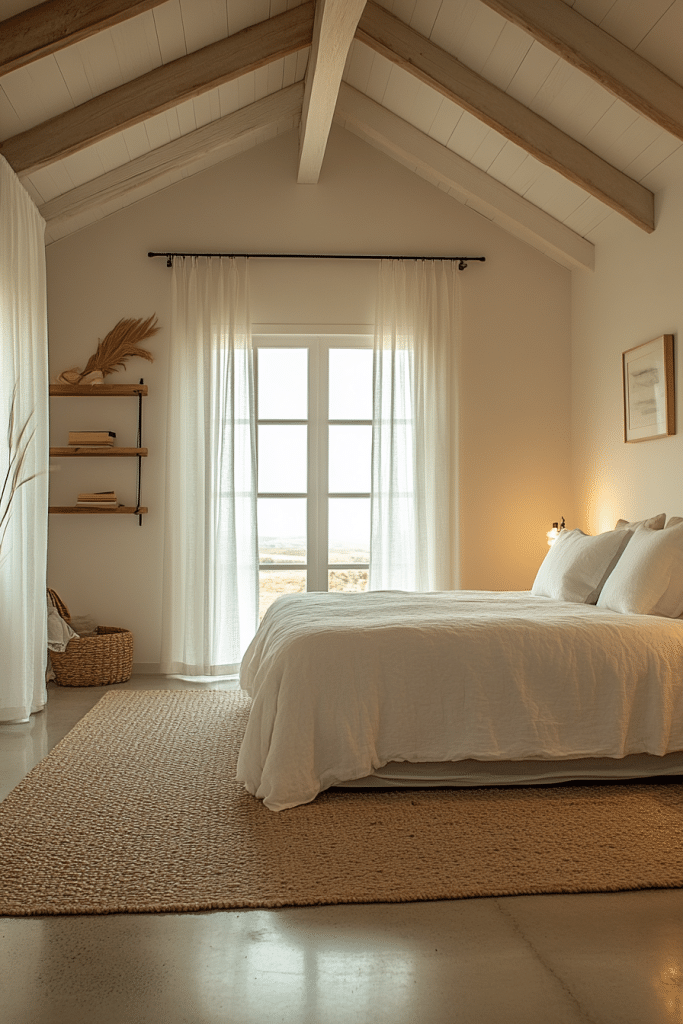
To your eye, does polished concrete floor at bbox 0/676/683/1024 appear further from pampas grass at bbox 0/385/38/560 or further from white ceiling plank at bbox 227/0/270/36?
white ceiling plank at bbox 227/0/270/36

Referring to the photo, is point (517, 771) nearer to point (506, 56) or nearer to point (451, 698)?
point (451, 698)

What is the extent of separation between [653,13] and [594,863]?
10.4ft

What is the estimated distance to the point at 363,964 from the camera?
1.84 meters

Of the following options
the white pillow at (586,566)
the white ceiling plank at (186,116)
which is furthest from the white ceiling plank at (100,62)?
the white pillow at (586,566)

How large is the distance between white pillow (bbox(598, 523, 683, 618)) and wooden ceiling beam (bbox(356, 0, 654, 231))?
1827mm

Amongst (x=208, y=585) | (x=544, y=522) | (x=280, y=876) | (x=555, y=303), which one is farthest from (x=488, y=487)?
(x=280, y=876)

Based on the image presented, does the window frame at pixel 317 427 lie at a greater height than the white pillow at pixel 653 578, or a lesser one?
greater

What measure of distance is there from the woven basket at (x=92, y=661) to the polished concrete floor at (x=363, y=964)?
2970 mm

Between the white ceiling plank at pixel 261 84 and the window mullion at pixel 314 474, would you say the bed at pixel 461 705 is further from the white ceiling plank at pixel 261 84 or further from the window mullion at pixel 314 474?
the white ceiling plank at pixel 261 84

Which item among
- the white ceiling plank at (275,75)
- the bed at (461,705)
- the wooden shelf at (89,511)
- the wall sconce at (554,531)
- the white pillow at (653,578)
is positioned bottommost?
the bed at (461,705)

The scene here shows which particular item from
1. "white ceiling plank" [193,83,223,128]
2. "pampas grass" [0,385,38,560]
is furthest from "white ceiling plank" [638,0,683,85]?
"pampas grass" [0,385,38,560]

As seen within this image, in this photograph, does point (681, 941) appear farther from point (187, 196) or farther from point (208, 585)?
point (187, 196)

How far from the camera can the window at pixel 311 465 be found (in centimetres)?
548

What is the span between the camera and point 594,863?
92.4 inches
